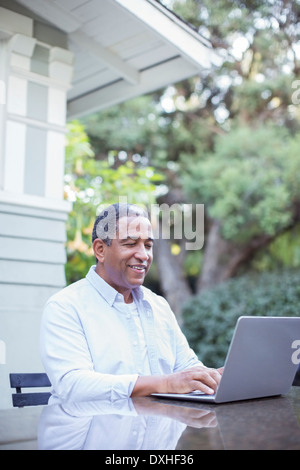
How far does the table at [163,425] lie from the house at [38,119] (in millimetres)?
2159

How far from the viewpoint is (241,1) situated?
9773mm

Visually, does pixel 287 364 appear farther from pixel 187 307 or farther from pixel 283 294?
pixel 187 307

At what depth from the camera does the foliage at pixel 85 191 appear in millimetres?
5723

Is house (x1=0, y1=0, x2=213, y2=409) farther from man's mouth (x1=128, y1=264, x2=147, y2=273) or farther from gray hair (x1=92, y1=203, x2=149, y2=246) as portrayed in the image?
man's mouth (x1=128, y1=264, x2=147, y2=273)

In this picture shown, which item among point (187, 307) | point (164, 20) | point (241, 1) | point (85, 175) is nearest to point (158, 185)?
point (187, 307)

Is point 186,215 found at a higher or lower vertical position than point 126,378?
higher

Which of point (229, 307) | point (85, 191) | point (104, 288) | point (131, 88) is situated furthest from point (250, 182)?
point (104, 288)

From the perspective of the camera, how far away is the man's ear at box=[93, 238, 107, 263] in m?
2.46

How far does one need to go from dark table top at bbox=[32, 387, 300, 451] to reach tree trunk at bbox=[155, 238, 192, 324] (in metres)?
8.75

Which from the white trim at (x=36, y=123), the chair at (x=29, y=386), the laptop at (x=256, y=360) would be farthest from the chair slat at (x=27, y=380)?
the white trim at (x=36, y=123)

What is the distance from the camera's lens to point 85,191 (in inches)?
230

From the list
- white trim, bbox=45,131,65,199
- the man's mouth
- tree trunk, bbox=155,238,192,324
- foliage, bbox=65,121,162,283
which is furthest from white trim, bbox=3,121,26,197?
tree trunk, bbox=155,238,192,324

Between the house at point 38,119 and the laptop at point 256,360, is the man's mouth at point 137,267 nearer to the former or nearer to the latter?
the laptop at point 256,360

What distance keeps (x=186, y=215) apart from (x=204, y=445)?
9.19 meters
